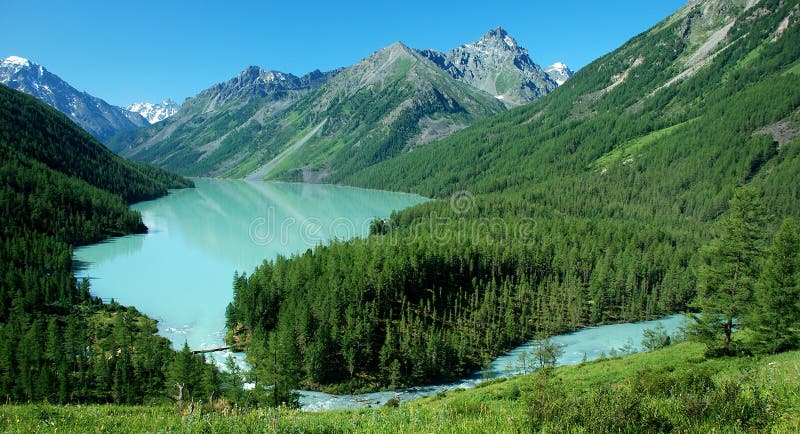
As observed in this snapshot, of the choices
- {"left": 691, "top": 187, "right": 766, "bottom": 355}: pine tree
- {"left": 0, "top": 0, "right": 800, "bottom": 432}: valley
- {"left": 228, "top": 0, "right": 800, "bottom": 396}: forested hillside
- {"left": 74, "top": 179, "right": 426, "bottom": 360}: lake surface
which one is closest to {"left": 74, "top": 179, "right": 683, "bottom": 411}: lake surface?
{"left": 74, "top": 179, "right": 426, "bottom": 360}: lake surface

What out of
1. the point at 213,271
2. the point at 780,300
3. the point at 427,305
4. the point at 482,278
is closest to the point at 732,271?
the point at 780,300

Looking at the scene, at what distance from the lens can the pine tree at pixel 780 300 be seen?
26625 mm

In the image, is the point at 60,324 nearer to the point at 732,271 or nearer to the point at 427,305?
the point at 427,305

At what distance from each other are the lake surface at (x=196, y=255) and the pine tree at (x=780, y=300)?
54108mm

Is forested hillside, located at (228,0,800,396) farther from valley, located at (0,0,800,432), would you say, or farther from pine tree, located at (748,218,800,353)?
pine tree, located at (748,218,800,353)

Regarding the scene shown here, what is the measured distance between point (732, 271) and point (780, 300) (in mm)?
3480

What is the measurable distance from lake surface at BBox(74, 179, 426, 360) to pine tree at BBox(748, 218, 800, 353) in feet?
Result: 178

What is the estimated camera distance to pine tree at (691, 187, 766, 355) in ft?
94.3

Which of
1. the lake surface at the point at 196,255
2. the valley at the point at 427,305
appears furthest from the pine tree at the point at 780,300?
the lake surface at the point at 196,255

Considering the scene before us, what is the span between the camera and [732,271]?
29953mm

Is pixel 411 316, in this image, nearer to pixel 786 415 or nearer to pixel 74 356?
pixel 74 356

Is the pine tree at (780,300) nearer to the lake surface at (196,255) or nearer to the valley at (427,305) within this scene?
the valley at (427,305)

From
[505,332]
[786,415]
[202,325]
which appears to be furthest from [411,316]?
[786,415]

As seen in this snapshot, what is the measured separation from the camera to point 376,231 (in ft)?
410
